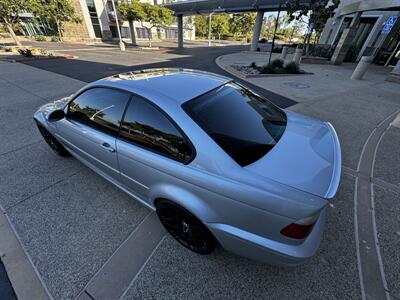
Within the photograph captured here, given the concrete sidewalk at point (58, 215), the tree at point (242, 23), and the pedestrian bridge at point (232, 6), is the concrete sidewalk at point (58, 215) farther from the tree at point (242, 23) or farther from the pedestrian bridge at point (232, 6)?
the tree at point (242, 23)

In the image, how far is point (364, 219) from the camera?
2385 millimetres

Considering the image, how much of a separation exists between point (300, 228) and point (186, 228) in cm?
106

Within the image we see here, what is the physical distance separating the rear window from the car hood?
0.09 m

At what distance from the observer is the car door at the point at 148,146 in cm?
169

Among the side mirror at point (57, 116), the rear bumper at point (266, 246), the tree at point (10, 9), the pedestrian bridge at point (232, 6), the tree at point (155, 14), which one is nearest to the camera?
the rear bumper at point (266, 246)

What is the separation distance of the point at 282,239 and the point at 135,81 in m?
2.08

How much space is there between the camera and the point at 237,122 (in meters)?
1.86

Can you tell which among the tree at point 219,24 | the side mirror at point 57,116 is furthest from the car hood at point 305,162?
the tree at point 219,24

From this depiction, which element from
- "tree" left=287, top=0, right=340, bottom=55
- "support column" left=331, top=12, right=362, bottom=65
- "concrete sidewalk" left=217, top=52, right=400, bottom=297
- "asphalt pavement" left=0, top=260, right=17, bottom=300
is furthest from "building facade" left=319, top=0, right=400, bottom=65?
"asphalt pavement" left=0, top=260, right=17, bottom=300

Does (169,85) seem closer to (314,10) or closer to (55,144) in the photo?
(55,144)

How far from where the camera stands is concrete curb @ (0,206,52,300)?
1.68 meters

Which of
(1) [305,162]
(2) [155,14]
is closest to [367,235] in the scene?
(1) [305,162]

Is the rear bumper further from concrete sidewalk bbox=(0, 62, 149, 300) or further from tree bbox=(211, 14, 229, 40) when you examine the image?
tree bbox=(211, 14, 229, 40)

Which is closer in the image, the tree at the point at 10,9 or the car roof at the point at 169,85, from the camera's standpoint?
the car roof at the point at 169,85
